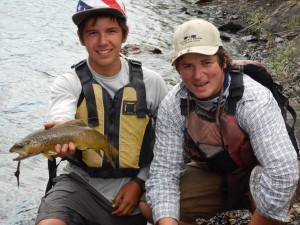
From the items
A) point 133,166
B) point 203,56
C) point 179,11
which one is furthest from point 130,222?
point 179,11

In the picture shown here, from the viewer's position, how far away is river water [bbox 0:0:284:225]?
7.10 meters

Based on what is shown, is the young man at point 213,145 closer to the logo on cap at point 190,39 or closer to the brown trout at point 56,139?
the logo on cap at point 190,39

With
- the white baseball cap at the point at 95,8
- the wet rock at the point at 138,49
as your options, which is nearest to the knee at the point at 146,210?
the white baseball cap at the point at 95,8

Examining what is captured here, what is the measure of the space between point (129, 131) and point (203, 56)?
3.55ft

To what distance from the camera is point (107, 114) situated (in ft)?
15.5

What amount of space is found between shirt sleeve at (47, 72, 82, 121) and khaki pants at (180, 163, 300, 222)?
131cm

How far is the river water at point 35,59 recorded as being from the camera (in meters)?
7.10

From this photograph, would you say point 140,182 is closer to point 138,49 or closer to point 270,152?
point 270,152

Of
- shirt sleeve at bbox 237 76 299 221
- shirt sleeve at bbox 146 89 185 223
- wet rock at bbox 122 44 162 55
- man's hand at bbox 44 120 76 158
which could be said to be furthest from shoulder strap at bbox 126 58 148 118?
wet rock at bbox 122 44 162 55

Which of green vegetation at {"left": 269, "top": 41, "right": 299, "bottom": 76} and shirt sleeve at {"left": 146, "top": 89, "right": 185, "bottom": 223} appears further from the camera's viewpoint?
green vegetation at {"left": 269, "top": 41, "right": 299, "bottom": 76}

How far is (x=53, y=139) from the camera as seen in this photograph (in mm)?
4059

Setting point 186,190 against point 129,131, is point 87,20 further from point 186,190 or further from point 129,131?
point 186,190

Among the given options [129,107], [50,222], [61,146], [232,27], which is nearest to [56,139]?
[61,146]

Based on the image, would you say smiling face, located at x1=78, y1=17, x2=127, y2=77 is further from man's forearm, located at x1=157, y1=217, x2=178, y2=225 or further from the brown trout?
man's forearm, located at x1=157, y1=217, x2=178, y2=225
